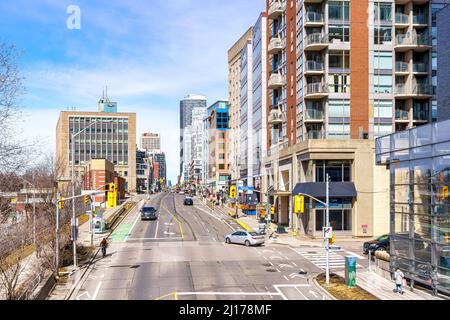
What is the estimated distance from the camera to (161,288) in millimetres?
26766

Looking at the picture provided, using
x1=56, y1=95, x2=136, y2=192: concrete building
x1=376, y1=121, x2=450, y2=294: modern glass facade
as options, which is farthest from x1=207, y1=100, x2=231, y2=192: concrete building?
x1=376, y1=121, x2=450, y2=294: modern glass facade

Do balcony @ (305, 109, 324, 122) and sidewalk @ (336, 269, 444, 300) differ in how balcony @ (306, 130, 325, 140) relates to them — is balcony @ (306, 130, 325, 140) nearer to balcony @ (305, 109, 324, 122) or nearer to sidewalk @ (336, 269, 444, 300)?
balcony @ (305, 109, 324, 122)

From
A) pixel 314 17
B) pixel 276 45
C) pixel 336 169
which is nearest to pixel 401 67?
pixel 314 17

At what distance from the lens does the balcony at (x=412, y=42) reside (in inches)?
2210

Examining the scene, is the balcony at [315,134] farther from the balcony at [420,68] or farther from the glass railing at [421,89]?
the balcony at [420,68]

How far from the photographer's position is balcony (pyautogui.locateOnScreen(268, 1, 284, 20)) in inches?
2729

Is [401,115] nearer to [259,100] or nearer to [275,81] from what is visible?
[275,81]

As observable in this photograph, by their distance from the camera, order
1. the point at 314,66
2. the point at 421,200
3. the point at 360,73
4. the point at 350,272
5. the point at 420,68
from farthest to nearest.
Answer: the point at 314,66 < the point at 420,68 < the point at 360,73 < the point at 350,272 < the point at 421,200

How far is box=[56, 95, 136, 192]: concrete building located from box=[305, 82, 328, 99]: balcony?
103905 millimetres

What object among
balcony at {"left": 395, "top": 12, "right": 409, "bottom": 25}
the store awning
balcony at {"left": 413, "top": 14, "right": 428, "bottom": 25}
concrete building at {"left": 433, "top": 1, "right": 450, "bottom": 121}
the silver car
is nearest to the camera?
concrete building at {"left": 433, "top": 1, "right": 450, "bottom": 121}

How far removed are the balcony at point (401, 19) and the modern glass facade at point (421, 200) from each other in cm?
3111

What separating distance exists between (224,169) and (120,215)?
8208 centimetres

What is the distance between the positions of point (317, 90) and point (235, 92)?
65.6 m

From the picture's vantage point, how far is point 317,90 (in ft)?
187
